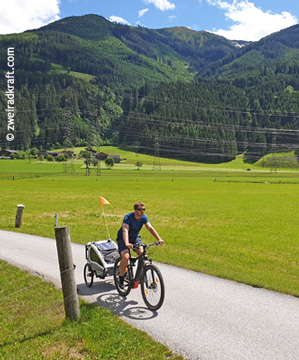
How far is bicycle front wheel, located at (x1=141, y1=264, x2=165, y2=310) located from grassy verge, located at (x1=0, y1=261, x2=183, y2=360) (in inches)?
45.5

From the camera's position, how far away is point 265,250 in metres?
18.0

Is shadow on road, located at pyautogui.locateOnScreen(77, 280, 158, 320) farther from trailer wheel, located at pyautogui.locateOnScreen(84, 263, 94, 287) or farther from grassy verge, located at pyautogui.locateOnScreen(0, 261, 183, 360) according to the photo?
grassy verge, located at pyautogui.locateOnScreen(0, 261, 183, 360)

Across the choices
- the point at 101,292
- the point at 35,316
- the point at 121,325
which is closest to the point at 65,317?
the point at 35,316

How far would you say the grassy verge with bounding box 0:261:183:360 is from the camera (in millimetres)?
7422

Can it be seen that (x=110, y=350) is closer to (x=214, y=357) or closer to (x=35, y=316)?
(x=214, y=357)

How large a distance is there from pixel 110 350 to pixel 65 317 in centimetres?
213

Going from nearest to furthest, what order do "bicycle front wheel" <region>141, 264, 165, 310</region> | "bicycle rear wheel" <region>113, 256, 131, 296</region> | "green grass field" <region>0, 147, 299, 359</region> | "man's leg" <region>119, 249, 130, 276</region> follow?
1. "green grass field" <region>0, 147, 299, 359</region>
2. "bicycle front wheel" <region>141, 264, 165, 310</region>
3. "man's leg" <region>119, 249, 130, 276</region>
4. "bicycle rear wheel" <region>113, 256, 131, 296</region>

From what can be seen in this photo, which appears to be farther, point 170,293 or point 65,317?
point 170,293

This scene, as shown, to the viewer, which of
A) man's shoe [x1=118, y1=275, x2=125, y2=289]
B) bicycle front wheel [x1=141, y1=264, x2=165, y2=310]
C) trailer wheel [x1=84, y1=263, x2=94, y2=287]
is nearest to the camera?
bicycle front wheel [x1=141, y1=264, x2=165, y2=310]

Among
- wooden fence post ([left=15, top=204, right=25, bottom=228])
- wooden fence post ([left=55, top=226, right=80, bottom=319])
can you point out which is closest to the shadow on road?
wooden fence post ([left=55, top=226, right=80, bottom=319])

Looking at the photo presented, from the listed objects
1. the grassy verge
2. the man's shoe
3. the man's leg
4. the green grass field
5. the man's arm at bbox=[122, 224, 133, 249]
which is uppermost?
the man's arm at bbox=[122, 224, 133, 249]

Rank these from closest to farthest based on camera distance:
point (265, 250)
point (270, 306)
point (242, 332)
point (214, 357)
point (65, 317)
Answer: point (214, 357) < point (242, 332) < point (65, 317) < point (270, 306) < point (265, 250)

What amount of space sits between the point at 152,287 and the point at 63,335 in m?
2.81

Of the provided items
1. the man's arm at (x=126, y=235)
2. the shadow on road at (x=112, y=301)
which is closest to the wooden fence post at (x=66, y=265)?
the shadow on road at (x=112, y=301)
